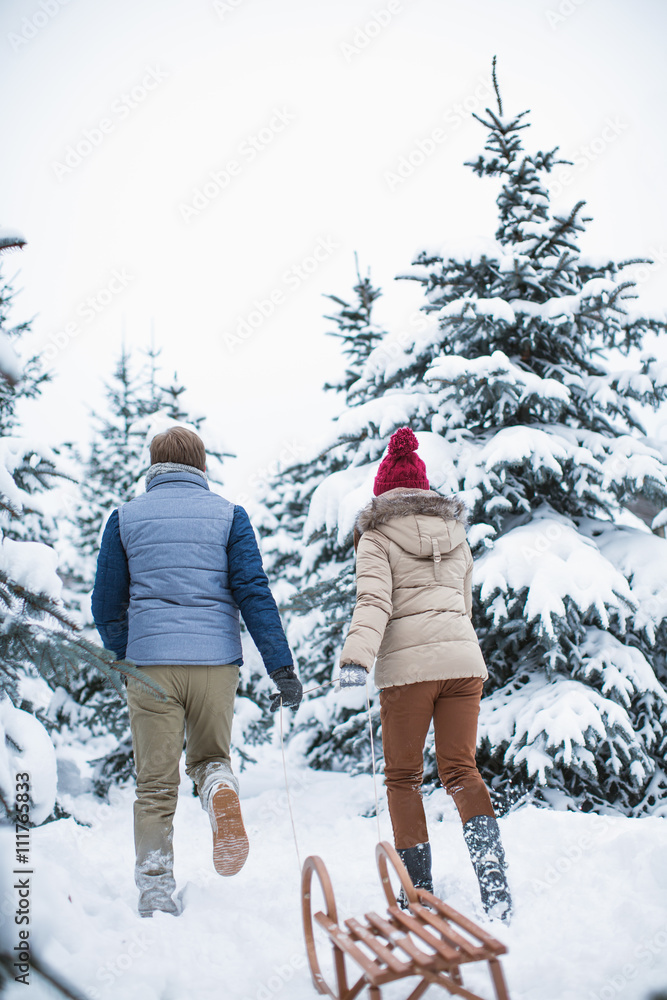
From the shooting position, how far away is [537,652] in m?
5.65

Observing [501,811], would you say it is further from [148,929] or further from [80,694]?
[80,694]

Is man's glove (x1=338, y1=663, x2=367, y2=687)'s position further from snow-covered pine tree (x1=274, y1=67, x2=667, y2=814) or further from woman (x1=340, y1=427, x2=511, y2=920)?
snow-covered pine tree (x1=274, y1=67, x2=667, y2=814)

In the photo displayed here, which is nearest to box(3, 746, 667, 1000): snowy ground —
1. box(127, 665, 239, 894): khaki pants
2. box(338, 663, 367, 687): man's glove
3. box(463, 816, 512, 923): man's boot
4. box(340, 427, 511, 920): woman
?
box(463, 816, 512, 923): man's boot

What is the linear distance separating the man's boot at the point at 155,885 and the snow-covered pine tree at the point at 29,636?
0.54 meters

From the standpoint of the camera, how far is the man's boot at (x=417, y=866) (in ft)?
9.77

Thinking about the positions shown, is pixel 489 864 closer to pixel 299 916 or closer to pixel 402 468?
pixel 299 916

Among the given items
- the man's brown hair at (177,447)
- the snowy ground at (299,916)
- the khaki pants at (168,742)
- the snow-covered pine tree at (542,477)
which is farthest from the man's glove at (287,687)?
the snow-covered pine tree at (542,477)

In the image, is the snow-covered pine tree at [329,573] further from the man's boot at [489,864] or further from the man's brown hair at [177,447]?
the man's boot at [489,864]

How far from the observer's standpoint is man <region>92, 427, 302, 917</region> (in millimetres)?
3068

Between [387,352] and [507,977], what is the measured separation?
5.48 metres

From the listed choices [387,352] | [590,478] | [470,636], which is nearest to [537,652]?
[590,478]

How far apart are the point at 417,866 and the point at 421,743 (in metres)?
0.53

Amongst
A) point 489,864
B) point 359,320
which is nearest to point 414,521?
point 489,864

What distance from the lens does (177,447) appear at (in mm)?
3576
